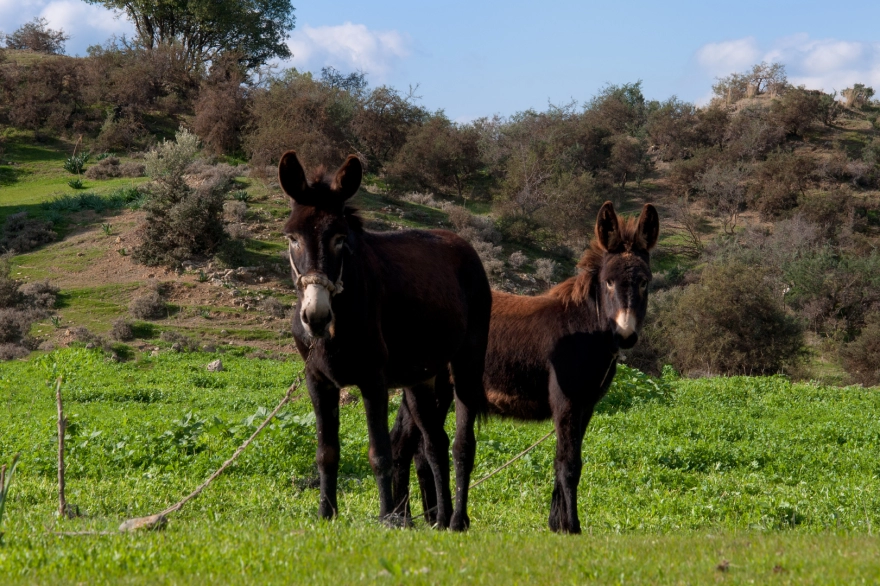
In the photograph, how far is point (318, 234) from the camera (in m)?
5.85

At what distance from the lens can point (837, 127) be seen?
59.5 m

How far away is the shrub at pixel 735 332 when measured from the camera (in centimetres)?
2728

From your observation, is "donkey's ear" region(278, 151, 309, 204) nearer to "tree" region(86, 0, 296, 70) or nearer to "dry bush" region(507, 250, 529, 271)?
"dry bush" region(507, 250, 529, 271)

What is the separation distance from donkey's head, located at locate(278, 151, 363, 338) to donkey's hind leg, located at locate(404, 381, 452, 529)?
5.46ft

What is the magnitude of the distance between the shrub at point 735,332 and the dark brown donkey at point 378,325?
69.7 ft

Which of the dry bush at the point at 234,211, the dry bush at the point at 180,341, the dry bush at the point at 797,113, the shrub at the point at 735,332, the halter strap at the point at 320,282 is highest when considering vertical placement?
the dry bush at the point at 797,113

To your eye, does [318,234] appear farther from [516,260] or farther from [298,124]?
[298,124]

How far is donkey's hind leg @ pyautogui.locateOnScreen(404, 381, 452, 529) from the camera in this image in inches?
277

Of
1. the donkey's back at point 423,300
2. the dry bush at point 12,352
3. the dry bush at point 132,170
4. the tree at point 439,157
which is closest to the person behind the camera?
the donkey's back at point 423,300

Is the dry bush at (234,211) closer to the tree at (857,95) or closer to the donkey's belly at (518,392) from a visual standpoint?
the donkey's belly at (518,392)

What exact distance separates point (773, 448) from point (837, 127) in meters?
54.7

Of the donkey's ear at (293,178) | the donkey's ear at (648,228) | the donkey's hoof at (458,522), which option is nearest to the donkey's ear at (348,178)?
the donkey's ear at (293,178)

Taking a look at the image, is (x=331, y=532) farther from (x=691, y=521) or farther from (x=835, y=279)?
(x=835, y=279)

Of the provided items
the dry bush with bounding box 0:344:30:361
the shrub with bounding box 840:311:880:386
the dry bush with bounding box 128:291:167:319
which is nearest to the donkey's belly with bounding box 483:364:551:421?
the dry bush with bounding box 0:344:30:361
